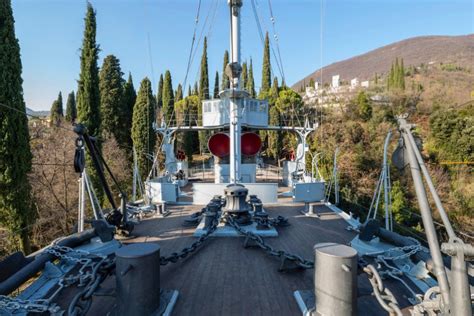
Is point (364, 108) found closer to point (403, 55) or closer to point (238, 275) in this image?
point (238, 275)

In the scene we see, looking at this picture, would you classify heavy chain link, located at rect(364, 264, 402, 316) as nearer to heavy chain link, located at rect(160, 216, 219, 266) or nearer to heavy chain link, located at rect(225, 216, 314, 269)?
heavy chain link, located at rect(225, 216, 314, 269)

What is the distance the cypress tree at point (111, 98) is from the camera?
2298 cm

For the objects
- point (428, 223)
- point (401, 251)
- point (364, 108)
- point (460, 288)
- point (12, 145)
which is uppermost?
point (364, 108)

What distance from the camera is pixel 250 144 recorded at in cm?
1216

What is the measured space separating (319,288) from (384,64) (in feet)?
441

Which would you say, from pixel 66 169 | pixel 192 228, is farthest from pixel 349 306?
pixel 66 169

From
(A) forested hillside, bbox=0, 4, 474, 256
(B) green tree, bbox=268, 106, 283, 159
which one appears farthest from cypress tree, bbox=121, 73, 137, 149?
(B) green tree, bbox=268, 106, 283, 159

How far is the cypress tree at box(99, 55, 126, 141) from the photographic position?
23.0 m

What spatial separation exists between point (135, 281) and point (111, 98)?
78.4 ft

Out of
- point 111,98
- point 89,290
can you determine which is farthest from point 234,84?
point 111,98

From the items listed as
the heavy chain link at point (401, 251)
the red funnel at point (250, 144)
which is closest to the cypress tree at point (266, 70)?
the red funnel at point (250, 144)

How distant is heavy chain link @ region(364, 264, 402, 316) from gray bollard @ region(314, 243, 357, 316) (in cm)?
21

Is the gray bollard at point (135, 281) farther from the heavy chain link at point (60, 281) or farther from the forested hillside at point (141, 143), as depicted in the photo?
the forested hillside at point (141, 143)

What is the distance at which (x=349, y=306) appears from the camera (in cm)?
244
